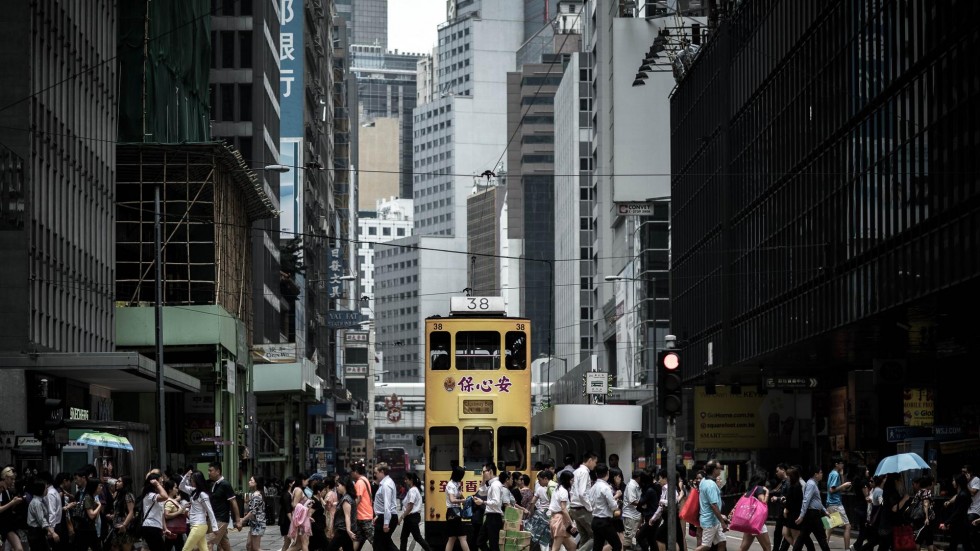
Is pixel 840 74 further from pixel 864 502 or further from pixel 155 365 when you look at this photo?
pixel 155 365

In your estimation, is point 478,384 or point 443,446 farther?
point 443,446

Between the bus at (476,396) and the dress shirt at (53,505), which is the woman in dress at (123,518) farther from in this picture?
the bus at (476,396)

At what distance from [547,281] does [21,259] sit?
150611mm

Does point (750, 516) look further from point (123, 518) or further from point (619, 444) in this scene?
point (619, 444)

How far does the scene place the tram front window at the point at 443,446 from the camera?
3244 cm

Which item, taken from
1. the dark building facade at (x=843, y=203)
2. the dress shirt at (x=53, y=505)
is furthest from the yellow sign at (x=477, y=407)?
the dress shirt at (x=53, y=505)

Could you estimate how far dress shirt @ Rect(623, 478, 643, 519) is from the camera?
26328 millimetres

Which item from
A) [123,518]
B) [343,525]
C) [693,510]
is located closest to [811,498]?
[693,510]

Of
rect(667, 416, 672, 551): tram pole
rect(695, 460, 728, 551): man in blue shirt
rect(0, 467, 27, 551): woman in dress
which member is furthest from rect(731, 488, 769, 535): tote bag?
rect(0, 467, 27, 551): woman in dress

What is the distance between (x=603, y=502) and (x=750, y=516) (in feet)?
7.86

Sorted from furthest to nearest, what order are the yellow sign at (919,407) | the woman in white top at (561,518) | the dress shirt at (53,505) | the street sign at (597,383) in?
the street sign at (597,383) < the yellow sign at (919,407) < the dress shirt at (53,505) < the woman in white top at (561,518)

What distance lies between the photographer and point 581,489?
22891 mm

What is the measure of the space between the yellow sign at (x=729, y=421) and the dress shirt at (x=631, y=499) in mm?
31715

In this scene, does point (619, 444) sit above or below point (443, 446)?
below
